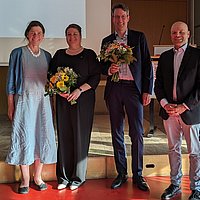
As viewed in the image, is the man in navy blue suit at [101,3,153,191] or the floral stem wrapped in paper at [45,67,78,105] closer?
the floral stem wrapped in paper at [45,67,78,105]

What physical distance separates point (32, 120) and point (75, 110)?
394 millimetres

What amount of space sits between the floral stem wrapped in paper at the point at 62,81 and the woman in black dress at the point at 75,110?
0.09 m

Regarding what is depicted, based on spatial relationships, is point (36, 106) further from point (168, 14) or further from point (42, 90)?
point (168, 14)

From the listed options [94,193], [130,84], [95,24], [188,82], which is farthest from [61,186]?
[95,24]

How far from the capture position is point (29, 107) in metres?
3.05

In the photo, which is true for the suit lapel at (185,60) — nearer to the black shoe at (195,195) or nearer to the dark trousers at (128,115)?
the dark trousers at (128,115)

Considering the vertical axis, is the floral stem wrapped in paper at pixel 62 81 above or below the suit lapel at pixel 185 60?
below

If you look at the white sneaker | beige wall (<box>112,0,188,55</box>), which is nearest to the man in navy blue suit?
the white sneaker

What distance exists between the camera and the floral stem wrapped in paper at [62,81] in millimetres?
2873

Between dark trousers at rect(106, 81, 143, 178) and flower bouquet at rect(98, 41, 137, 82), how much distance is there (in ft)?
0.78

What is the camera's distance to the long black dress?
10.00ft

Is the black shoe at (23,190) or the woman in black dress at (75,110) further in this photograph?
the black shoe at (23,190)

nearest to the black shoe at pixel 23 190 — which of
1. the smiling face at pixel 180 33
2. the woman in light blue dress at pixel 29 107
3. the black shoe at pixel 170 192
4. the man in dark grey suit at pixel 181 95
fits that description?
the woman in light blue dress at pixel 29 107

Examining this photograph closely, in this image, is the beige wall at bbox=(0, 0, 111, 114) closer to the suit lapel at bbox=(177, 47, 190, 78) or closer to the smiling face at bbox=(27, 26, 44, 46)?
the smiling face at bbox=(27, 26, 44, 46)
